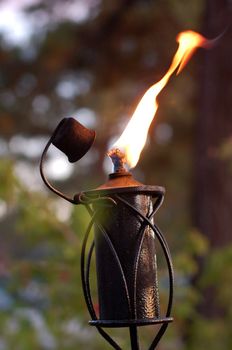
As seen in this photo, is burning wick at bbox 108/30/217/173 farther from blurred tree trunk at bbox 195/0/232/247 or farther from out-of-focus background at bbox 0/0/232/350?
blurred tree trunk at bbox 195/0/232/247

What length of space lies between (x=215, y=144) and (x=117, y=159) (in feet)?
20.7

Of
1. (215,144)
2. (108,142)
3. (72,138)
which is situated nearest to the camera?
(72,138)

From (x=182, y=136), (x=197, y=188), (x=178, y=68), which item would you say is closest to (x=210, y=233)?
(x=197, y=188)

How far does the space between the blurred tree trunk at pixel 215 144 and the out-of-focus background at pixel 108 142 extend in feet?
0.04

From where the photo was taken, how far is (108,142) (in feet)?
55.8

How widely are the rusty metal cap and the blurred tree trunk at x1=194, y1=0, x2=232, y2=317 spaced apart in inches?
239

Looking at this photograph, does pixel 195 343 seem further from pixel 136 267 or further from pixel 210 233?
pixel 136 267

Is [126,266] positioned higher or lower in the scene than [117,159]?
lower

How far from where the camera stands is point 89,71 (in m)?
12.0

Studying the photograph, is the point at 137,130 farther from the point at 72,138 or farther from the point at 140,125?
the point at 72,138

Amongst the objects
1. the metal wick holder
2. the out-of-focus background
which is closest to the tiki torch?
the metal wick holder

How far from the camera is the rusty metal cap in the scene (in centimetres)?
226

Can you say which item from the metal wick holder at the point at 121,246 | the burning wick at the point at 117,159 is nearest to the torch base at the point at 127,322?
the metal wick holder at the point at 121,246

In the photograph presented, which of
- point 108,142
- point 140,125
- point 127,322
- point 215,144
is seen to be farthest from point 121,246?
point 108,142
